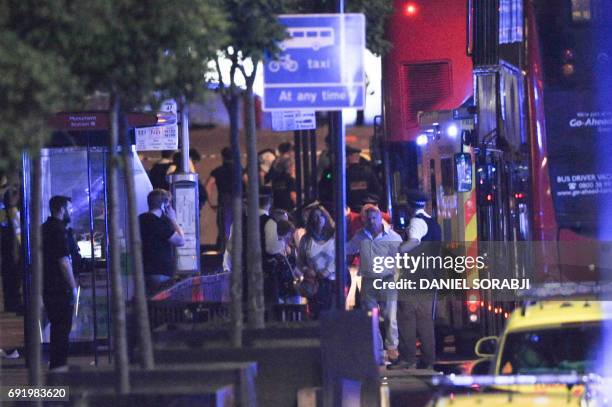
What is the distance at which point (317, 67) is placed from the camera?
443 inches

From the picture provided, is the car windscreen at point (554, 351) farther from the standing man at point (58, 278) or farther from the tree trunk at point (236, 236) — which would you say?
the standing man at point (58, 278)

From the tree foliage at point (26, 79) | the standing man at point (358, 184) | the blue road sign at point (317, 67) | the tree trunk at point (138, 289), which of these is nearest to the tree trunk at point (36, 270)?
the tree trunk at point (138, 289)

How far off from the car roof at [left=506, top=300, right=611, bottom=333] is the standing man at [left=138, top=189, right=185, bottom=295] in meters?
8.15

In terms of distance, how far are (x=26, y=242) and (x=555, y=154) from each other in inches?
234

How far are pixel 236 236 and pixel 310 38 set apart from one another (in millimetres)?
1820

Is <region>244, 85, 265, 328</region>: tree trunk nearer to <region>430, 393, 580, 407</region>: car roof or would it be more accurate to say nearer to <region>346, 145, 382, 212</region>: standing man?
<region>430, 393, 580, 407</region>: car roof

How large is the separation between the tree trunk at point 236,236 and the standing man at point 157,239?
513 centimetres

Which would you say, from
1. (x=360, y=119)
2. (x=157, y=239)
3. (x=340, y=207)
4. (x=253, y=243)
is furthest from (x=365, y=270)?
(x=360, y=119)

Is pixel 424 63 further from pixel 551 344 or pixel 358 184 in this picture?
pixel 551 344

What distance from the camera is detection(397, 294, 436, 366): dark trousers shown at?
54.6 ft

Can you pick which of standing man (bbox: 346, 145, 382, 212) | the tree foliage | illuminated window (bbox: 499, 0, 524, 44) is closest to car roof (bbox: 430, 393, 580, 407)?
the tree foliage

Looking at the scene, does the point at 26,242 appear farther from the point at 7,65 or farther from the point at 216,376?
the point at 7,65

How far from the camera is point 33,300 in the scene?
997 cm

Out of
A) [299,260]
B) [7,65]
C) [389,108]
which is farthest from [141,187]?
[7,65]
